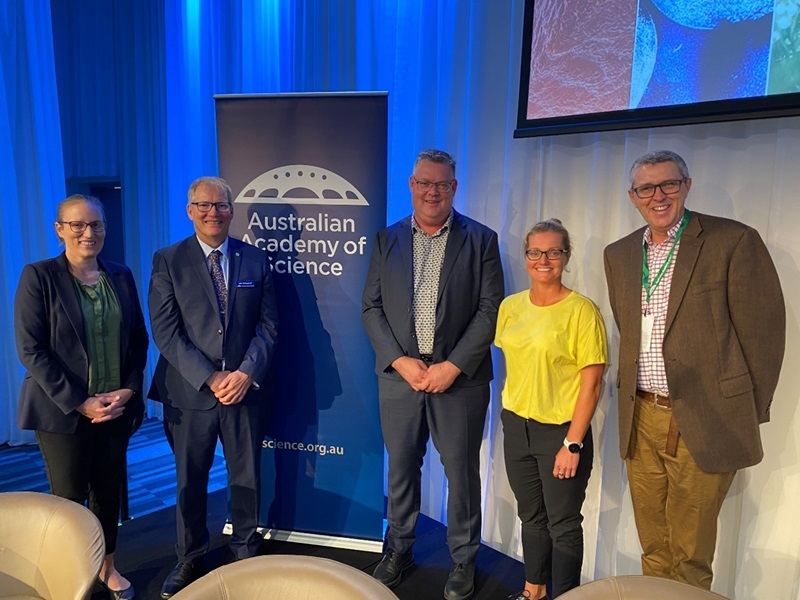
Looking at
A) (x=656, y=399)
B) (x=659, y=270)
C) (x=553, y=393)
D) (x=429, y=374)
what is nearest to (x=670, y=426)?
(x=656, y=399)

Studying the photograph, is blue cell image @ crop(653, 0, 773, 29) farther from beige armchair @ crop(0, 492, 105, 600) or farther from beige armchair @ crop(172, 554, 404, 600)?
beige armchair @ crop(0, 492, 105, 600)

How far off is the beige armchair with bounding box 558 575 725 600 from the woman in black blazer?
183cm

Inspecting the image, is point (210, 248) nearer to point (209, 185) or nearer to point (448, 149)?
point (209, 185)

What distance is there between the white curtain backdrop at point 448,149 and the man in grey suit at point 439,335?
0.56m

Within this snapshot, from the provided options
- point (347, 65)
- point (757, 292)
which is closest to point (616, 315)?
point (757, 292)

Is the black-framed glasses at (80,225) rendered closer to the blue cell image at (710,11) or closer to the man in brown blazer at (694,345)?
the man in brown blazer at (694,345)

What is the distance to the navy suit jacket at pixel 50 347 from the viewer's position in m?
2.13

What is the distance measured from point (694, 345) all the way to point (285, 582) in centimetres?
143

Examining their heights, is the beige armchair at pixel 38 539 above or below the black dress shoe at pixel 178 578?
above

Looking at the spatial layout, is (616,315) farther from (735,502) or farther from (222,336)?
(222,336)

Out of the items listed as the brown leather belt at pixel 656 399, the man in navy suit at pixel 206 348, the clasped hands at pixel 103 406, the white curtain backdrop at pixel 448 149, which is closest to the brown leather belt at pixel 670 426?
the brown leather belt at pixel 656 399

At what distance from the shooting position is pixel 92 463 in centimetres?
229

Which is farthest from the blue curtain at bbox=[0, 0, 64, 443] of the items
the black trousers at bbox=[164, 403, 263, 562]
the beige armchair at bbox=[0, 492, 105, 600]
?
the beige armchair at bbox=[0, 492, 105, 600]

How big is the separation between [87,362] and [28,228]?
8.73 ft
